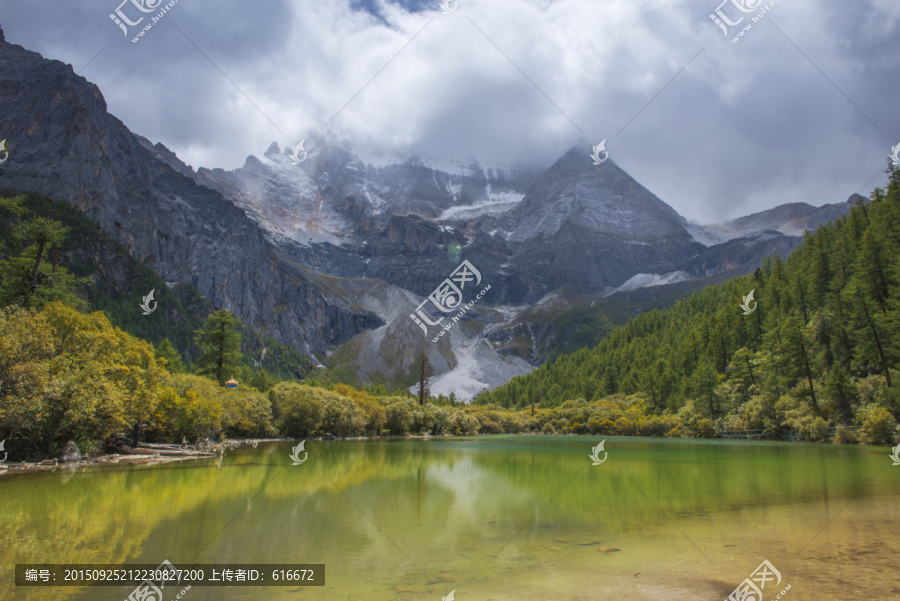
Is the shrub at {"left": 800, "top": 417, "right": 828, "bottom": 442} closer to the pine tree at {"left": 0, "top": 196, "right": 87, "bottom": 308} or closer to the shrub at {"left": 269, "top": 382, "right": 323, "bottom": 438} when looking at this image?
the shrub at {"left": 269, "top": 382, "right": 323, "bottom": 438}

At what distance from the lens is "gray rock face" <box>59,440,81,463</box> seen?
86.8 feet

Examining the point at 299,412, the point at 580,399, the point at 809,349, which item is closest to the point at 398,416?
the point at 299,412

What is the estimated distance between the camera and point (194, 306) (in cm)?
17500

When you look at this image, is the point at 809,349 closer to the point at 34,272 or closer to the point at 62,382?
the point at 62,382

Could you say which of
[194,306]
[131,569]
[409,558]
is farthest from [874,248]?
[194,306]

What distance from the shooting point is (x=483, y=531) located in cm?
1307

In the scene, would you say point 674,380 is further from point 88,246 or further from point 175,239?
point 175,239

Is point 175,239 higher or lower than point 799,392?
higher

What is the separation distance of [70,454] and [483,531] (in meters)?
26.0

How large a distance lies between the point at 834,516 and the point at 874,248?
147 feet
